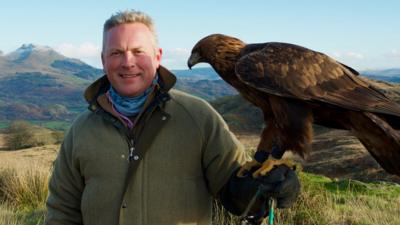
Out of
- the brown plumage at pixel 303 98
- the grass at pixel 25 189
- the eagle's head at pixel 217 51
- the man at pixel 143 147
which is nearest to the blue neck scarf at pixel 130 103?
the man at pixel 143 147

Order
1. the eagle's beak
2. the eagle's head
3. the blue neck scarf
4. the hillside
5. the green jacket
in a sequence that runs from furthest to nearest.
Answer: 1. the hillside
2. the eagle's beak
3. the eagle's head
4. the blue neck scarf
5. the green jacket

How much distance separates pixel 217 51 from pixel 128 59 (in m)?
1.60

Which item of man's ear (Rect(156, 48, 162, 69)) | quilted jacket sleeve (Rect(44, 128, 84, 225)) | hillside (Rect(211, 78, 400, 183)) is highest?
man's ear (Rect(156, 48, 162, 69))

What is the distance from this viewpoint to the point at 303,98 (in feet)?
13.3

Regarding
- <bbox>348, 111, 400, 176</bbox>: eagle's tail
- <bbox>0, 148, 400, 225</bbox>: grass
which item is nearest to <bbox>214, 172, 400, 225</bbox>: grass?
<bbox>0, 148, 400, 225</bbox>: grass

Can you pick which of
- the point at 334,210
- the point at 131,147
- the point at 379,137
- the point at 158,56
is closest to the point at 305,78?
the point at 379,137

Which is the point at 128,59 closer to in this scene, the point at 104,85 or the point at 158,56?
the point at 158,56

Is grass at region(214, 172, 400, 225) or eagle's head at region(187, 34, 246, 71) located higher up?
eagle's head at region(187, 34, 246, 71)

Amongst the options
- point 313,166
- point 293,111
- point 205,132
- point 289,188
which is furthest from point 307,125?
point 313,166

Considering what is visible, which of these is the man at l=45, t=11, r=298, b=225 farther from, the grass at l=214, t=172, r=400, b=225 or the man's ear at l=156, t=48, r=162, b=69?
the grass at l=214, t=172, r=400, b=225

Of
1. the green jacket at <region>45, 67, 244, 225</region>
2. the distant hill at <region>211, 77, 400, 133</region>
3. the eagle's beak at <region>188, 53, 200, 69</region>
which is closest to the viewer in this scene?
the green jacket at <region>45, 67, 244, 225</region>

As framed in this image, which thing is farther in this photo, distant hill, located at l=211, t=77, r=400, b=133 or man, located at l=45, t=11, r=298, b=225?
distant hill, located at l=211, t=77, r=400, b=133

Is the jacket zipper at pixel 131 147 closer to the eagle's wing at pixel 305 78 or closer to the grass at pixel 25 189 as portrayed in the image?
the eagle's wing at pixel 305 78

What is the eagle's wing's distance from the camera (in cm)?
404
